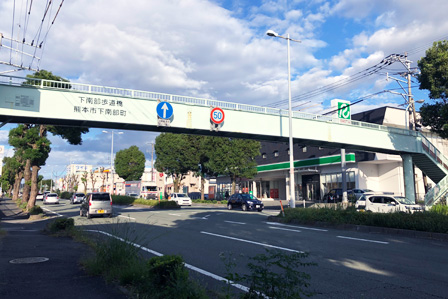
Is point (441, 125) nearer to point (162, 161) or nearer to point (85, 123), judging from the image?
point (85, 123)

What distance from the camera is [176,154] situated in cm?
4716

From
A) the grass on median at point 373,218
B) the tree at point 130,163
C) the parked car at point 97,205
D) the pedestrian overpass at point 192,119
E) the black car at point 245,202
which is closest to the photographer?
the grass on median at point 373,218

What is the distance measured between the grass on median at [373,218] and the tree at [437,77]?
8695 mm

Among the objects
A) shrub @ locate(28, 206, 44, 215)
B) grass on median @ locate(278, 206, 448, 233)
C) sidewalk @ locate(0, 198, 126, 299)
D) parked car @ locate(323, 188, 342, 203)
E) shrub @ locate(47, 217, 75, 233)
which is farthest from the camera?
parked car @ locate(323, 188, 342, 203)

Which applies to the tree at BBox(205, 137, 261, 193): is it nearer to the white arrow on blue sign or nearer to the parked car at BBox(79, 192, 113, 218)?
the parked car at BBox(79, 192, 113, 218)

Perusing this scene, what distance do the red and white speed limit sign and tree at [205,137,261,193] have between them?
786 inches

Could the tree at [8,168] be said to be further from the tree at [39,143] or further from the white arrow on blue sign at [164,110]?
the white arrow on blue sign at [164,110]

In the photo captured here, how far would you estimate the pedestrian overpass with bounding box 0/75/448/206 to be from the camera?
56.5 feet

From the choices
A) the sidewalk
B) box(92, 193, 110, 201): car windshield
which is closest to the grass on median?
the sidewalk

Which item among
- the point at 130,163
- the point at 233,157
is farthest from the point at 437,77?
the point at 130,163

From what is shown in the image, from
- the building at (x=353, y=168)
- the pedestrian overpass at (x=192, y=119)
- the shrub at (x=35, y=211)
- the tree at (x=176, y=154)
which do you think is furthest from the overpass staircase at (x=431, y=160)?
the shrub at (x=35, y=211)

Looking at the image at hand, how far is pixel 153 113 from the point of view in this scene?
779 inches

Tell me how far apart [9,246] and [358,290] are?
31.9 feet

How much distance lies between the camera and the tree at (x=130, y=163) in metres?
70.4
